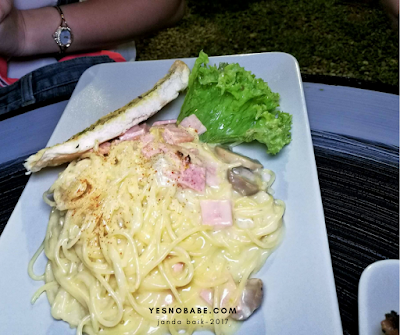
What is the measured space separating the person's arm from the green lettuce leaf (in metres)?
1.40

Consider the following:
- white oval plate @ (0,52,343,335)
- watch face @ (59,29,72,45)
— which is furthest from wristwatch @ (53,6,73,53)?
white oval plate @ (0,52,343,335)

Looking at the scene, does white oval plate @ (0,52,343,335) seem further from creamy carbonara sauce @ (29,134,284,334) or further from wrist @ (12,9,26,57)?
wrist @ (12,9,26,57)

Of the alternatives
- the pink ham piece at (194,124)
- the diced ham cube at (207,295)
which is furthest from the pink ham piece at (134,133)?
the diced ham cube at (207,295)

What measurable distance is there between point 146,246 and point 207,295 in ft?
1.47

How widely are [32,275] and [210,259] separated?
3.36ft

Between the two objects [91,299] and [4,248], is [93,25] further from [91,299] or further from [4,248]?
[91,299]

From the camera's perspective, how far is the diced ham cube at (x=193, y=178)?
7.15 ft

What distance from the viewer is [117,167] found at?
227cm

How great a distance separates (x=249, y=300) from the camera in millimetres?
1851

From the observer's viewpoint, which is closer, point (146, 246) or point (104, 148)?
point (146, 246)

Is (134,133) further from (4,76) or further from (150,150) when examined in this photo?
(4,76)

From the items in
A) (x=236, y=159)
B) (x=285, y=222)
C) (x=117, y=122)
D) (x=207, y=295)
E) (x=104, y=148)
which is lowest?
(x=207, y=295)

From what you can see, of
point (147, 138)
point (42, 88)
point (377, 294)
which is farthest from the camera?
point (42, 88)

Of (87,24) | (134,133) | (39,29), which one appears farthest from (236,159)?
(39,29)
